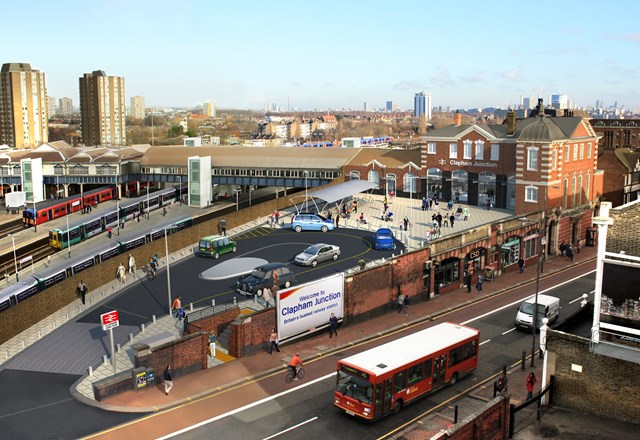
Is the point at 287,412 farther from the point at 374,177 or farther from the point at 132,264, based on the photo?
the point at 374,177

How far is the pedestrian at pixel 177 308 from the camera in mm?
36500

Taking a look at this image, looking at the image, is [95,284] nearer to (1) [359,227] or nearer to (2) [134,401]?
(2) [134,401]

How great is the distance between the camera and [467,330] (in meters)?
30.4

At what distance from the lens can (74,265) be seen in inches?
1848

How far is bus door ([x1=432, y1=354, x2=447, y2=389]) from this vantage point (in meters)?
28.2

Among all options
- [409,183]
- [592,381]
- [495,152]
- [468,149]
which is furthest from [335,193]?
[592,381]

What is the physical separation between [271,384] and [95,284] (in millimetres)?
19648

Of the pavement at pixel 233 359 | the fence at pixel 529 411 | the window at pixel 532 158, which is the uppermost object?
the window at pixel 532 158

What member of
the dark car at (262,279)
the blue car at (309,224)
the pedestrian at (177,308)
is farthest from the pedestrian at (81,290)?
the blue car at (309,224)

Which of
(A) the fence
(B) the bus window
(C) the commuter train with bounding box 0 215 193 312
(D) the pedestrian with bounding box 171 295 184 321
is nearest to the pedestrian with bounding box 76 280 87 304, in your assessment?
(C) the commuter train with bounding box 0 215 193 312

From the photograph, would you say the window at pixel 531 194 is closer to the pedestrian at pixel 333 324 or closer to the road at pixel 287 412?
the road at pixel 287 412

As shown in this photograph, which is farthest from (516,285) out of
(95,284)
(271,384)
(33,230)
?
(33,230)

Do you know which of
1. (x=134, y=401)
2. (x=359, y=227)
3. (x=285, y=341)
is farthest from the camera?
(x=359, y=227)

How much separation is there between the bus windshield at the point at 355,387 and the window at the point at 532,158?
129 ft
